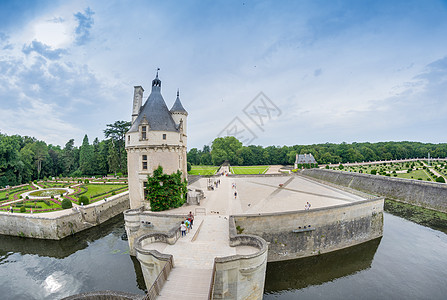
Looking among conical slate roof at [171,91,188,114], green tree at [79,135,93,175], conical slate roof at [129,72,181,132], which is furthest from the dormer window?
green tree at [79,135,93,175]

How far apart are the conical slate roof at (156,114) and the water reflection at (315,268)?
1412 cm

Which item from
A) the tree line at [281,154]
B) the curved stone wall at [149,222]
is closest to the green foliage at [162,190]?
the curved stone wall at [149,222]

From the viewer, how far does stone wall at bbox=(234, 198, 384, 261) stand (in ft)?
51.0

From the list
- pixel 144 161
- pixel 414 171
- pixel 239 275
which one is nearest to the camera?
pixel 239 275

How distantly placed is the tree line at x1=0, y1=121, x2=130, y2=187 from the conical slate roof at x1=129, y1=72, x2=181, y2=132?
131ft

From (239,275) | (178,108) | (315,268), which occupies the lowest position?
(315,268)

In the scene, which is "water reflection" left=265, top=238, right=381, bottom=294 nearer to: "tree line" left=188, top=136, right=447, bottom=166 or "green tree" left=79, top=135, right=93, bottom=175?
A: "green tree" left=79, top=135, right=93, bottom=175

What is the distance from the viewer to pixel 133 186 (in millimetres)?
18703

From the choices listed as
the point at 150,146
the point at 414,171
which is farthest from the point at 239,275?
the point at 414,171

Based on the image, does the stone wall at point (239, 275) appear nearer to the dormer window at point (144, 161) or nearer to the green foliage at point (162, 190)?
the green foliage at point (162, 190)

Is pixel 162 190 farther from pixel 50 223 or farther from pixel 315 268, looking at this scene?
pixel 50 223

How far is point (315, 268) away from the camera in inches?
612

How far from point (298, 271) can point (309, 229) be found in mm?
3118

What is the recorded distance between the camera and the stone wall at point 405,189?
27959mm
